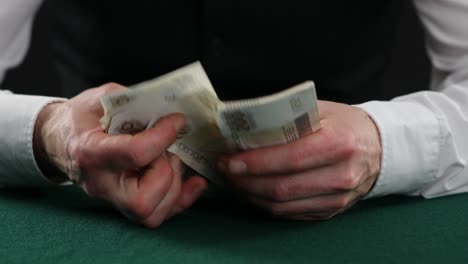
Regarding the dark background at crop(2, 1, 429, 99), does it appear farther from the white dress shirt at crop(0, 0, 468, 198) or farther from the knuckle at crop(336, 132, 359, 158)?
the knuckle at crop(336, 132, 359, 158)

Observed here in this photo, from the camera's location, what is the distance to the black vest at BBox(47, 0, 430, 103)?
0.99 m

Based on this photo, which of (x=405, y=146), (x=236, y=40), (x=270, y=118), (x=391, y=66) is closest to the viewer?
(x=270, y=118)

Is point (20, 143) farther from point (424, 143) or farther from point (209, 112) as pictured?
point (424, 143)

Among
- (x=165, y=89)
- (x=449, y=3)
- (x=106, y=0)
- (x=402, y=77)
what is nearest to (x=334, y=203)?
(x=165, y=89)

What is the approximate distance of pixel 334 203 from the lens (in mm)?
641

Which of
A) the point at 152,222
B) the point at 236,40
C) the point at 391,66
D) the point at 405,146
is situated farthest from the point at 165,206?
the point at 391,66

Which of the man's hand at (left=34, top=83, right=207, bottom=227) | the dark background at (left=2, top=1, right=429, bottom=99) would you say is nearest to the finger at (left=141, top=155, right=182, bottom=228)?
the man's hand at (left=34, top=83, right=207, bottom=227)

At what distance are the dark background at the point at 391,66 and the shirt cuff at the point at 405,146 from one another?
26.7 inches

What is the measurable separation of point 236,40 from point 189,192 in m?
0.40

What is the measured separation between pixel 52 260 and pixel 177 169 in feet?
0.52

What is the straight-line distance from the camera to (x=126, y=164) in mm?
590

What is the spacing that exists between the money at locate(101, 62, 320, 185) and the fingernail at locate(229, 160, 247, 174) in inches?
0.6

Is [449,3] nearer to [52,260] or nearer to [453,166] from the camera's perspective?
[453,166]

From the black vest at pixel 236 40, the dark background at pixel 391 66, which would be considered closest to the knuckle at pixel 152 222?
the black vest at pixel 236 40
